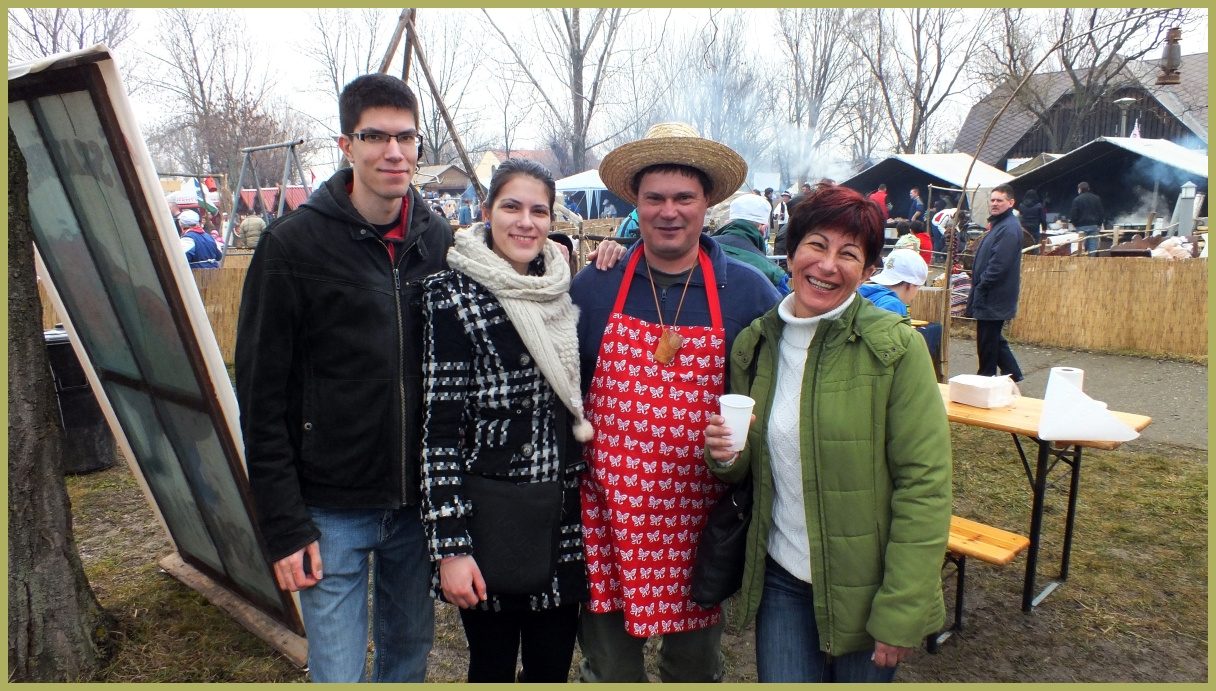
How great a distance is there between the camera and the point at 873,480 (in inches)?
70.1

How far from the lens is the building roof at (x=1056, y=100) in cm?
2497

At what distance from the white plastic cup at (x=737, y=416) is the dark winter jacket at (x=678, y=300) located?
326 mm

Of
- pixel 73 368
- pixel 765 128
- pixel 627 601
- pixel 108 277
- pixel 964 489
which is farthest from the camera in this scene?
pixel 765 128

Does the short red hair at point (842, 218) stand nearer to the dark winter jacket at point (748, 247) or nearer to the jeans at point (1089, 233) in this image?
the dark winter jacket at point (748, 247)

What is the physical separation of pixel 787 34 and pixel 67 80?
3982 cm

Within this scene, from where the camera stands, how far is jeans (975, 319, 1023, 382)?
22.8 feet

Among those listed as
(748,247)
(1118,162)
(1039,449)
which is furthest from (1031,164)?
(1039,449)

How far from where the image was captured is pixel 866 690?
6.16ft

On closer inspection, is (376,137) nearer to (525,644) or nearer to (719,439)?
(719,439)

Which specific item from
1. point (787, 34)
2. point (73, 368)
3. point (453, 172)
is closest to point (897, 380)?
point (73, 368)

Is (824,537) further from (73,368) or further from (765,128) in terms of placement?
(765,128)

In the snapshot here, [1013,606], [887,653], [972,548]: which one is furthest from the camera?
[1013,606]

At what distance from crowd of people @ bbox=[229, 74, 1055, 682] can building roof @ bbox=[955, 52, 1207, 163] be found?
29243 millimetres

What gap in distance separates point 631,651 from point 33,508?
232 centimetres
